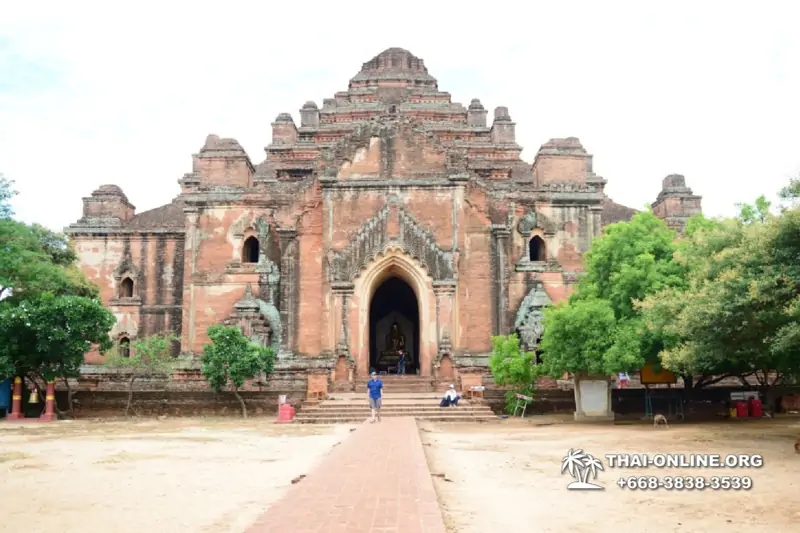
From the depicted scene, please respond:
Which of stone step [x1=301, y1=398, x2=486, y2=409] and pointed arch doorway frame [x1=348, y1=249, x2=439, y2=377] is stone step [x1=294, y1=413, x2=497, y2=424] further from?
pointed arch doorway frame [x1=348, y1=249, x2=439, y2=377]

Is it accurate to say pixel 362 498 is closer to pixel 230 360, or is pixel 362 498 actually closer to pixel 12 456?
pixel 12 456

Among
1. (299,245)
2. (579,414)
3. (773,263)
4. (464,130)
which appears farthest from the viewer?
(464,130)

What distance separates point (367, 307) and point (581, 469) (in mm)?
17234

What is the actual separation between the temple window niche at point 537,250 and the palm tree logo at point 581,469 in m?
18.9

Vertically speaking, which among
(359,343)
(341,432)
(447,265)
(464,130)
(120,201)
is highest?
(464,130)

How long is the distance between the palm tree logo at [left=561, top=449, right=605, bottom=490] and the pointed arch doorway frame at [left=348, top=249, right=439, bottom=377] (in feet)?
49.7

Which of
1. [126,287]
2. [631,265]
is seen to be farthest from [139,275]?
[631,265]

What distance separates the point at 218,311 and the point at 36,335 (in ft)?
26.7

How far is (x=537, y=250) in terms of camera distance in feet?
103

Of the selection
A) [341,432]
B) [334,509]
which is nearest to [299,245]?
[341,432]

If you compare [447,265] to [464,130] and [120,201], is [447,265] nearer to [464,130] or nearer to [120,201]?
[464,130]

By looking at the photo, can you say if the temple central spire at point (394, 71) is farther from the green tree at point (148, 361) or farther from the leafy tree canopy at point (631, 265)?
the leafy tree canopy at point (631, 265)

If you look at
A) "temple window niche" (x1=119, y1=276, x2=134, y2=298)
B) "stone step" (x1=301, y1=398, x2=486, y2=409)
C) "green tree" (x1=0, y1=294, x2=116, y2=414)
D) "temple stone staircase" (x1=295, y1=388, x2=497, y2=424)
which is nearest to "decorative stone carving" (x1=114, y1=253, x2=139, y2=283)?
"temple window niche" (x1=119, y1=276, x2=134, y2=298)

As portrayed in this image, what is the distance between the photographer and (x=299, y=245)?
29.4 metres
